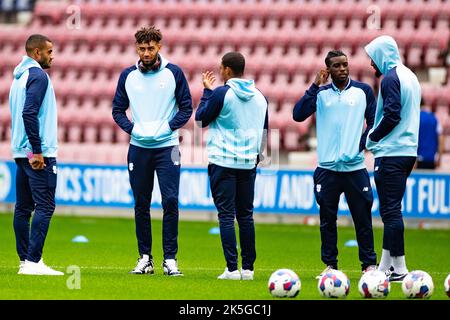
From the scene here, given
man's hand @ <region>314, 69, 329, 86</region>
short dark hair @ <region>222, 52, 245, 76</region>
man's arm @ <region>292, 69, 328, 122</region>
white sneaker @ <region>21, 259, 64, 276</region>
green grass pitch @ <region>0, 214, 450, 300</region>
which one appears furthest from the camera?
man's arm @ <region>292, 69, 328, 122</region>

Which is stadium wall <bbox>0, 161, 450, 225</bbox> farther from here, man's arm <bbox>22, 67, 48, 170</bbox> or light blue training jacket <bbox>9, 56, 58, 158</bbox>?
man's arm <bbox>22, 67, 48, 170</bbox>

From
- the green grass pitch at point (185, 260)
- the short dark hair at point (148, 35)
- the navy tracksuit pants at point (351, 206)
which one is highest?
the short dark hair at point (148, 35)

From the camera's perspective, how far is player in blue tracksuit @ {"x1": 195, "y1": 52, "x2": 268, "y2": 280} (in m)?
10.2

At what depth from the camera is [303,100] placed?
10523mm

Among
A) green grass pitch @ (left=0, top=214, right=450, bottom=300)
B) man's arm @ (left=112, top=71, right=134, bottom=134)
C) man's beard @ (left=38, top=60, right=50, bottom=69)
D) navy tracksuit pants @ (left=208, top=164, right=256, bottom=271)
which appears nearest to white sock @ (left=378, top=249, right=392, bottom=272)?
green grass pitch @ (left=0, top=214, right=450, bottom=300)

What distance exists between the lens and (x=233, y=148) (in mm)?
10289

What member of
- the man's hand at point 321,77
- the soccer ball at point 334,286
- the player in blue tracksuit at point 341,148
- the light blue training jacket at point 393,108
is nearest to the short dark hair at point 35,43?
the player in blue tracksuit at point 341,148

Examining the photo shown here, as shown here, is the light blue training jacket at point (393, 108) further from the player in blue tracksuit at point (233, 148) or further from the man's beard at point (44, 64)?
the man's beard at point (44, 64)

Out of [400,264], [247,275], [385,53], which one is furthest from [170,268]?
[385,53]

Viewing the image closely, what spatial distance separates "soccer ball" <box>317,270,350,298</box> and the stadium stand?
462 inches

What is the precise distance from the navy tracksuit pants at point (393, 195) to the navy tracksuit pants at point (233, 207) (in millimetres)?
1219

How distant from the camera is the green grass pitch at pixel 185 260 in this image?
8922 mm

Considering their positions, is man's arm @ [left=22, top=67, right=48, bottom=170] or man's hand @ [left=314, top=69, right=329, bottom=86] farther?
man's hand @ [left=314, top=69, right=329, bottom=86]
